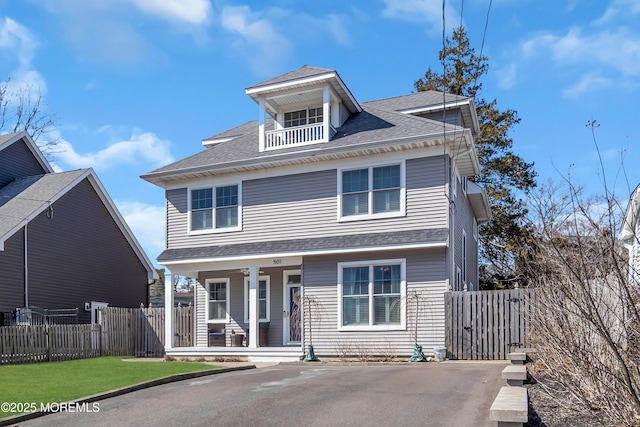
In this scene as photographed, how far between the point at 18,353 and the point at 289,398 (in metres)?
11.0

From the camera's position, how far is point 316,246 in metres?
18.6

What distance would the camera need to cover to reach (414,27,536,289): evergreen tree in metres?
33.9

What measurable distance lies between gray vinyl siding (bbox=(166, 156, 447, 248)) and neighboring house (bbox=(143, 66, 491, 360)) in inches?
1.4

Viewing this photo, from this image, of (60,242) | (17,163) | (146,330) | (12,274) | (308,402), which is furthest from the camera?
(17,163)

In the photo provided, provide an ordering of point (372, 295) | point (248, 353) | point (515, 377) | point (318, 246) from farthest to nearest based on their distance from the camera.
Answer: point (248, 353) → point (318, 246) → point (372, 295) → point (515, 377)

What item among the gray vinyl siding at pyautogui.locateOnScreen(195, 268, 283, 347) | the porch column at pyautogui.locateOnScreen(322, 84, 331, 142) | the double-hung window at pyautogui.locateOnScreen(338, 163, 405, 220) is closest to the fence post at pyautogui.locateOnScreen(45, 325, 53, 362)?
the gray vinyl siding at pyautogui.locateOnScreen(195, 268, 283, 347)

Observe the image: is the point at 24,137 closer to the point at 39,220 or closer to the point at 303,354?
the point at 39,220

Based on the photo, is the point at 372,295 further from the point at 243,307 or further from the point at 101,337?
the point at 101,337

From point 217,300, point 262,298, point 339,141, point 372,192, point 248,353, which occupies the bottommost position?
point 248,353

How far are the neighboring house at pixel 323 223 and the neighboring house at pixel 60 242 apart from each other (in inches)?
237

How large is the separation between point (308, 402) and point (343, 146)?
1020 centimetres

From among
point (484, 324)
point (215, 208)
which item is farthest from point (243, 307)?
point (484, 324)

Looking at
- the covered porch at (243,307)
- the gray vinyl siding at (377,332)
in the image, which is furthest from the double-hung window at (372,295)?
the covered porch at (243,307)

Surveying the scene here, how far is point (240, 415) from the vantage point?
8.53 metres
